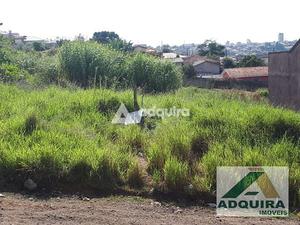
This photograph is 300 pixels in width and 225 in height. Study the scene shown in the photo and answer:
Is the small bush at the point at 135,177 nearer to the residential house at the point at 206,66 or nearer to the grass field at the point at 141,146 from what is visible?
the grass field at the point at 141,146

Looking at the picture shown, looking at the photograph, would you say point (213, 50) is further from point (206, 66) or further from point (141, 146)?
point (141, 146)

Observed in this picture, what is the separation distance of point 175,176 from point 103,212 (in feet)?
3.14

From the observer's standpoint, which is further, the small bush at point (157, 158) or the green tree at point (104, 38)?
the green tree at point (104, 38)

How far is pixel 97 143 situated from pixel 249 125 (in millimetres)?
2065

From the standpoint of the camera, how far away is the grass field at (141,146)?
14.3 ft

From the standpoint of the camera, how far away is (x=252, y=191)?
4.16 meters

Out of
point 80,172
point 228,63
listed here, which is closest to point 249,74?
point 228,63

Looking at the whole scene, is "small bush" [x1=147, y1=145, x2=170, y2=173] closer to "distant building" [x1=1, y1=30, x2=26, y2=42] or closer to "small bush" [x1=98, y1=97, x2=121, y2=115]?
"small bush" [x1=98, y1=97, x2=121, y2=115]

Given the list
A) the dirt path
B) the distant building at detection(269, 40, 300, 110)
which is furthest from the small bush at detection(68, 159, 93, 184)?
the distant building at detection(269, 40, 300, 110)

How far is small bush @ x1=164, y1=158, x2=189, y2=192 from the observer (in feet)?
14.0

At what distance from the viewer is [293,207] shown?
13.4ft

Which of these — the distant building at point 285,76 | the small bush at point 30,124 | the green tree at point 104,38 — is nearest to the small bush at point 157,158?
the small bush at point 30,124

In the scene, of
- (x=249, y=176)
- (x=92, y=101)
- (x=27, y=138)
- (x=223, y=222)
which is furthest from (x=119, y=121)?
(x=223, y=222)

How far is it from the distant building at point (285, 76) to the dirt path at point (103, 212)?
78.5 feet
